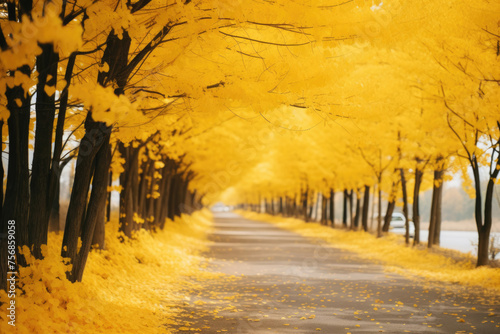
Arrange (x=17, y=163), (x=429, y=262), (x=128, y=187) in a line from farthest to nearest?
(x=429, y=262), (x=128, y=187), (x=17, y=163)

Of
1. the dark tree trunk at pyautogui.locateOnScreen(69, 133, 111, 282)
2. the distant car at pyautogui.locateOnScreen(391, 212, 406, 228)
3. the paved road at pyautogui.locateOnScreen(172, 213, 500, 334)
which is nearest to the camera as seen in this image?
the paved road at pyautogui.locateOnScreen(172, 213, 500, 334)

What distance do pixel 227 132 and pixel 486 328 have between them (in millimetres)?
14229

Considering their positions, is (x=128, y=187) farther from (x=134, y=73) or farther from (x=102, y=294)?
(x=134, y=73)

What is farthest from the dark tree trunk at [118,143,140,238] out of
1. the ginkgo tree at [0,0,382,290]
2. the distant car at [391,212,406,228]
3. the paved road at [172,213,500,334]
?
the distant car at [391,212,406,228]

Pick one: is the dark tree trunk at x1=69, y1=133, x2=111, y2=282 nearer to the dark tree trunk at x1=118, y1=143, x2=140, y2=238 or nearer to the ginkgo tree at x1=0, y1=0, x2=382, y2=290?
the ginkgo tree at x1=0, y1=0, x2=382, y2=290

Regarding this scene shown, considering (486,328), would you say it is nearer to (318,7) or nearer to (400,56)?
(318,7)

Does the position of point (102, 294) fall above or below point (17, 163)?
below

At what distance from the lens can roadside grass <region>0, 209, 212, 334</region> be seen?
228 inches

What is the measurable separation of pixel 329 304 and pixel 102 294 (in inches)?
149

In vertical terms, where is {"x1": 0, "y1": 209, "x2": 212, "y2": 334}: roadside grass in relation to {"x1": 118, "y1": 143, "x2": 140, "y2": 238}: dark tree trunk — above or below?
below

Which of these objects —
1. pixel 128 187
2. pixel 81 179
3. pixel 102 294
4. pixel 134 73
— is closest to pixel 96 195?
pixel 81 179

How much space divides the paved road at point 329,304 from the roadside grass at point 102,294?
54 centimetres

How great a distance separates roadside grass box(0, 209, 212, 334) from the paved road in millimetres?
544

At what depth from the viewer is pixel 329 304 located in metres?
9.28
